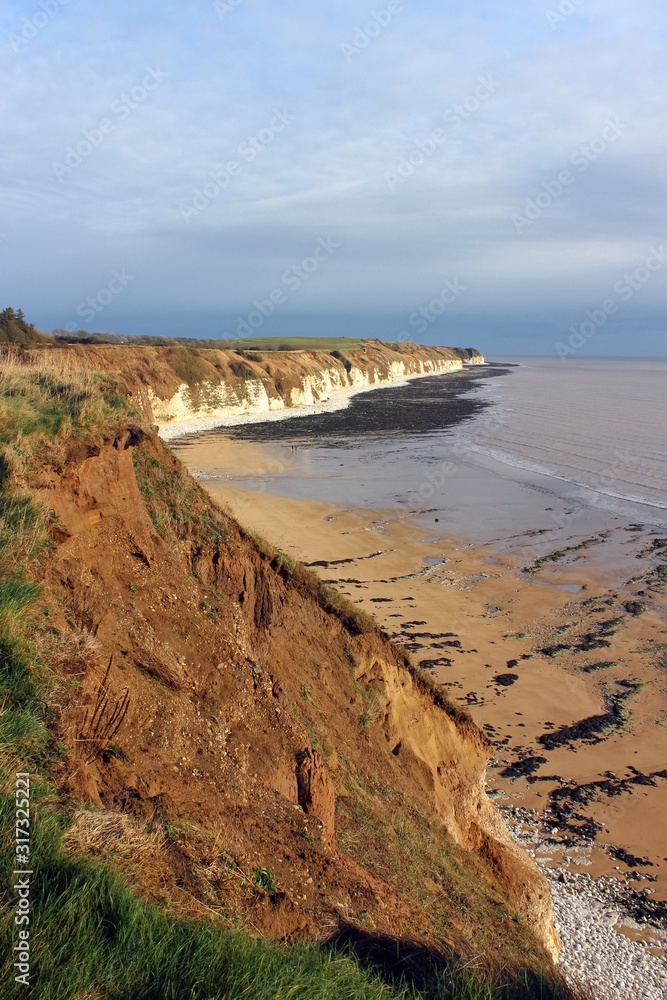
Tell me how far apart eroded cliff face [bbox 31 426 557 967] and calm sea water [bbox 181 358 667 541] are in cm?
1595

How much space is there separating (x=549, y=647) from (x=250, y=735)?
34.8 ft

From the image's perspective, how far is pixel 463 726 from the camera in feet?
27.9

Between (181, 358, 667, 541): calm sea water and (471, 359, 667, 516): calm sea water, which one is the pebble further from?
(471, 359, 667, 516): calm sea water

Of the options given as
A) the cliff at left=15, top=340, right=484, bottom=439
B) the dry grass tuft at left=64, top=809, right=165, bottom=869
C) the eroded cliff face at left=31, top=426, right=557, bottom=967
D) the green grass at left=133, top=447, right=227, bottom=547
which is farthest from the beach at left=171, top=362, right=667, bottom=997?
the cliff at left=15, top=340, right=484, bottom=439

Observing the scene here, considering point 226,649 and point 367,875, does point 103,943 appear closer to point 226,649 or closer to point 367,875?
point 367,875

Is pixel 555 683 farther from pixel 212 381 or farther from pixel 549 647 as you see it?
pixel 212 381

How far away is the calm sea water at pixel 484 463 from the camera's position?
26516 mm

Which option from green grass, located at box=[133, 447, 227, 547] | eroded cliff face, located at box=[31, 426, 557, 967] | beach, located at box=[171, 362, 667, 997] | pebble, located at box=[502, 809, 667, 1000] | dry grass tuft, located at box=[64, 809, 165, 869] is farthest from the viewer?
beach, located at box=[171, 362, 667, 997]

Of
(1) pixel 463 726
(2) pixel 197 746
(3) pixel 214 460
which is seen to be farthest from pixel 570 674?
(3) pixel 214 460

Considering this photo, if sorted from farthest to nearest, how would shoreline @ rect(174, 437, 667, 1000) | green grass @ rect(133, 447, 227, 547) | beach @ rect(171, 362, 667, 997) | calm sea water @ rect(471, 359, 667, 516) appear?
calm sea water @ rect(471, 359, 667, 516) → beach @ rect(171, 362, 667, 997) → shoreline @ rect(174, 437, 667, 1000) → green grass @ rect(133, 447, 227, 547)

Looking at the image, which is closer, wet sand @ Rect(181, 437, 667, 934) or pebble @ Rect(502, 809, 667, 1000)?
pebble @ Rect(502, 809, 667, 1000)

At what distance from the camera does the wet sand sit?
9.34 metres

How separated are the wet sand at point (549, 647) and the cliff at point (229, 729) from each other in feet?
6.16

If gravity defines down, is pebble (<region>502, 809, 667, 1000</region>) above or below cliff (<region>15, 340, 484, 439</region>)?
below
